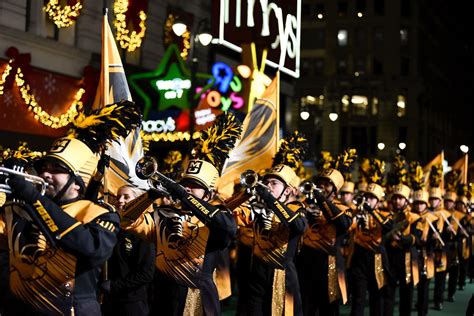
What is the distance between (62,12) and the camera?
761 inches

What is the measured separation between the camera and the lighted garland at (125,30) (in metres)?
20.8

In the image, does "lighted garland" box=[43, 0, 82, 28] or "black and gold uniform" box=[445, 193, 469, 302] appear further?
"lighted garland" box=[43, 0, 82, 28]

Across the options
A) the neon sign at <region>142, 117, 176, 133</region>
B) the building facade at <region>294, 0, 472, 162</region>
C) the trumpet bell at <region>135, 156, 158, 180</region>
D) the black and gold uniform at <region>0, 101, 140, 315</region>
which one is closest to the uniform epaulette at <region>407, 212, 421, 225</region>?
the trumpet bell at <region>135, 156, 158, 180</region>

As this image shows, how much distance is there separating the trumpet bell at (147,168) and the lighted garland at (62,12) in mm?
12856

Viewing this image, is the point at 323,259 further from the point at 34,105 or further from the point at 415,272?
the point at 34,105

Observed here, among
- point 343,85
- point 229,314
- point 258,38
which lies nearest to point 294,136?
point 229,314

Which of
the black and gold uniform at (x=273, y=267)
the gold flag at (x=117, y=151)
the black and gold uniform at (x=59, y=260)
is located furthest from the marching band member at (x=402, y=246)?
the black and gold uniform at (x=59, y=260)

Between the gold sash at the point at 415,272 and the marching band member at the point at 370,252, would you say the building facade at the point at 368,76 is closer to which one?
the gold sash at the point at 415,272

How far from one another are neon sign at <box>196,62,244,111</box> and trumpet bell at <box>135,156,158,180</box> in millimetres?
16717

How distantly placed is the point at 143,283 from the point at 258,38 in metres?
11.3

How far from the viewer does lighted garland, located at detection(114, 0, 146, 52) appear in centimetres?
2084

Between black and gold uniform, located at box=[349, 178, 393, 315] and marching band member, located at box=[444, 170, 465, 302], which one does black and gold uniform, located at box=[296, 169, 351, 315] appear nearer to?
black and gold uniform, located at box=[349, 178, 393, 315]

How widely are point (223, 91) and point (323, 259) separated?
14328 millimetres

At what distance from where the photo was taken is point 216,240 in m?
7.66
